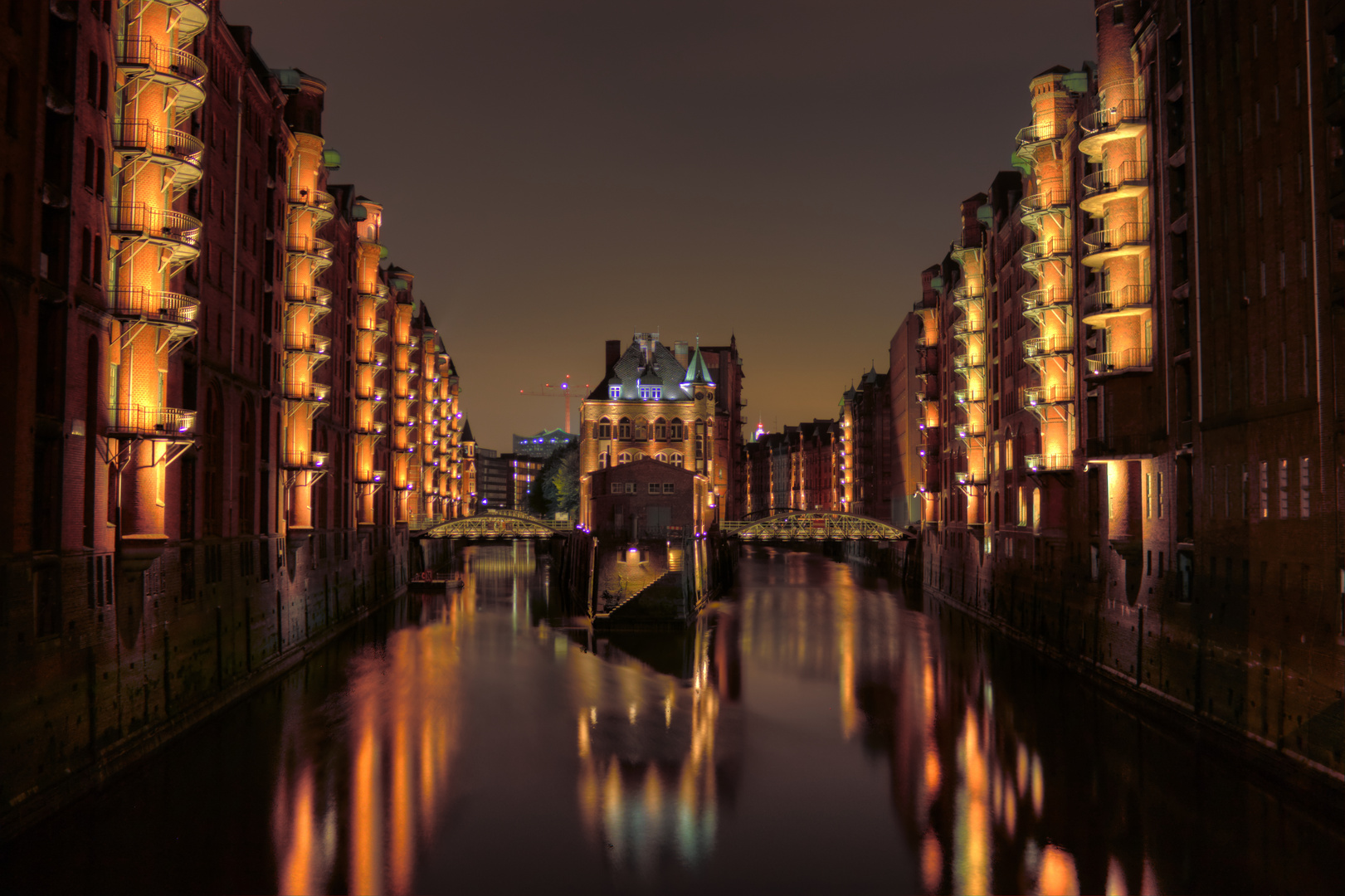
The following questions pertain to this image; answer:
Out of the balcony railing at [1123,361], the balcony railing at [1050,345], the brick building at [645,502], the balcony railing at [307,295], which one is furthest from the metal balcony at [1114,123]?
the brick building at [645,502]

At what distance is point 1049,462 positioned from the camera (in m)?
39.3

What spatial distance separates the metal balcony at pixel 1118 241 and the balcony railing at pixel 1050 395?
739cm

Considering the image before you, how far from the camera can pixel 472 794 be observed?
2312 cm

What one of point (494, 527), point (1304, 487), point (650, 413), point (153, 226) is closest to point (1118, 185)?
point (1304, 487)

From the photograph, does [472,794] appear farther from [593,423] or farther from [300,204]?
[593,423]

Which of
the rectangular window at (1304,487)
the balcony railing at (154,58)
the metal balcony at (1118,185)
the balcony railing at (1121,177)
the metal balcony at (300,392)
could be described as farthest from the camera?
the metal balcony at (300,392)

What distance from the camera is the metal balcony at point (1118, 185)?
102 ft

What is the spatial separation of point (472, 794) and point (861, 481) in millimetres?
Result: 101534

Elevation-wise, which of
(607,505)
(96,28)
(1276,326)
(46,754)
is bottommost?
(46,754)

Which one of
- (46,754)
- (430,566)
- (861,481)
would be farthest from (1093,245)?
(861,481)

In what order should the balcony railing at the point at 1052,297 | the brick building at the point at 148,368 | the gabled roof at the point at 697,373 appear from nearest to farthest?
the brick building at the point at 148,368 → the balcony railing at the point at 1052,297 → the gabled roof at the point at 697,373

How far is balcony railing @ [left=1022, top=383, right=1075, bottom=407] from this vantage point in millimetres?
39219

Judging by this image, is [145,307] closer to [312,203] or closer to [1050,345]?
[312,203]

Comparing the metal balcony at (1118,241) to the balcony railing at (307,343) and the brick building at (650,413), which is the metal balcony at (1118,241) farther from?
the brick building at (650,413)
